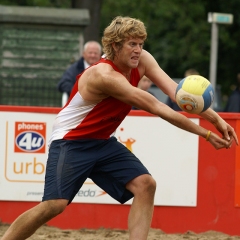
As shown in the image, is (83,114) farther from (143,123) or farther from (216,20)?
(216,20)

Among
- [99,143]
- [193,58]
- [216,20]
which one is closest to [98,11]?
[216,20]

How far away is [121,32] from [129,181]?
1.24m

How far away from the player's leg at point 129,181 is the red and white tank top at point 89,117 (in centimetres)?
19

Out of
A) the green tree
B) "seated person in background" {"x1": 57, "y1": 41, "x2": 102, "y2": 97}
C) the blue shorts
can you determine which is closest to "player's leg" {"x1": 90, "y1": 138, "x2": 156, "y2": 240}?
the blue shorts

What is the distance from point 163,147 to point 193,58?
51.8 ft

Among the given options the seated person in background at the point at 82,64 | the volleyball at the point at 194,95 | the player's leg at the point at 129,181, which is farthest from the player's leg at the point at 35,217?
the seated person in background at the point at 82,64

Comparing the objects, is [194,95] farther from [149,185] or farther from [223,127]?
[149,185]

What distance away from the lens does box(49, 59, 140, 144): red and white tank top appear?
6.10 metres

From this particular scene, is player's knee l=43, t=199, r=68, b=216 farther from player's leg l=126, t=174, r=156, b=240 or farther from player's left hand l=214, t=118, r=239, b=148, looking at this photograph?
player's left hand l=214, t=118, r=239, b=148

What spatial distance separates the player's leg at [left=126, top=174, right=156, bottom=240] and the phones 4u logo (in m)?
2.54

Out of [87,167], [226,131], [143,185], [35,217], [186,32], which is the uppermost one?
[186,32]

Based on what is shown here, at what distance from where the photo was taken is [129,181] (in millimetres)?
6223

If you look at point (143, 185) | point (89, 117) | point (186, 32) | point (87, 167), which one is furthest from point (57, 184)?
point (186, 32)

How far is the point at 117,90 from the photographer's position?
5.80m
